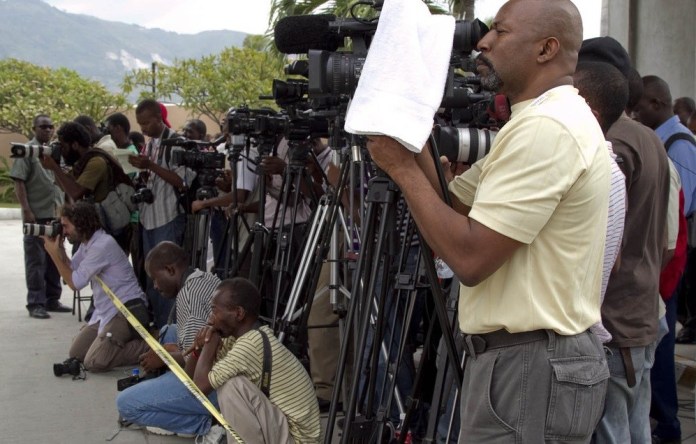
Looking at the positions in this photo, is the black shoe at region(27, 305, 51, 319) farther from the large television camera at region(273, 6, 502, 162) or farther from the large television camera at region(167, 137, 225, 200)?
the large television camera at region(273, 6, 502, 162)

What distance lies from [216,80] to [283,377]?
77.0ft

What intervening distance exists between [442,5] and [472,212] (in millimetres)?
10463

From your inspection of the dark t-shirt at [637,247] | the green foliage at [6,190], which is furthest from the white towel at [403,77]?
the green foliage at [6,190]

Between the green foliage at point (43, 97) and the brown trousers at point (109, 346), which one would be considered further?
the green foliage at point (43, 97)

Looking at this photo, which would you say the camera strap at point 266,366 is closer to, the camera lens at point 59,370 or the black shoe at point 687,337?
the camera lens at point 59,370

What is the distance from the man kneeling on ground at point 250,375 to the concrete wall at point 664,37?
18.0 ft

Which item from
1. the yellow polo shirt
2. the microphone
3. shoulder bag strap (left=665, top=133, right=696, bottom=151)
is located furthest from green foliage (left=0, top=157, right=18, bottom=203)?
the yellow polo shirt

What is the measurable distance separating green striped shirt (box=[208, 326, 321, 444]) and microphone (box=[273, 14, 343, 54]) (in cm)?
164

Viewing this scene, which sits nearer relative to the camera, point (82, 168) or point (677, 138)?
point (677, 138)

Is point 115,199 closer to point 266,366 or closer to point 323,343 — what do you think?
point 323,343

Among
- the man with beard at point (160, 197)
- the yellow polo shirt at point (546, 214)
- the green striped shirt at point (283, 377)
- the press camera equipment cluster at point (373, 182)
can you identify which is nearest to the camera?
the yellow polo shirt at point (546, 214)

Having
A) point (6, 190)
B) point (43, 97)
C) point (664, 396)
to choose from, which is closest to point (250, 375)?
point (664, 396)

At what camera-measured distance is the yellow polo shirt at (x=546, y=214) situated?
1.85 metres

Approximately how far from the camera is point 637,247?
118 inches
